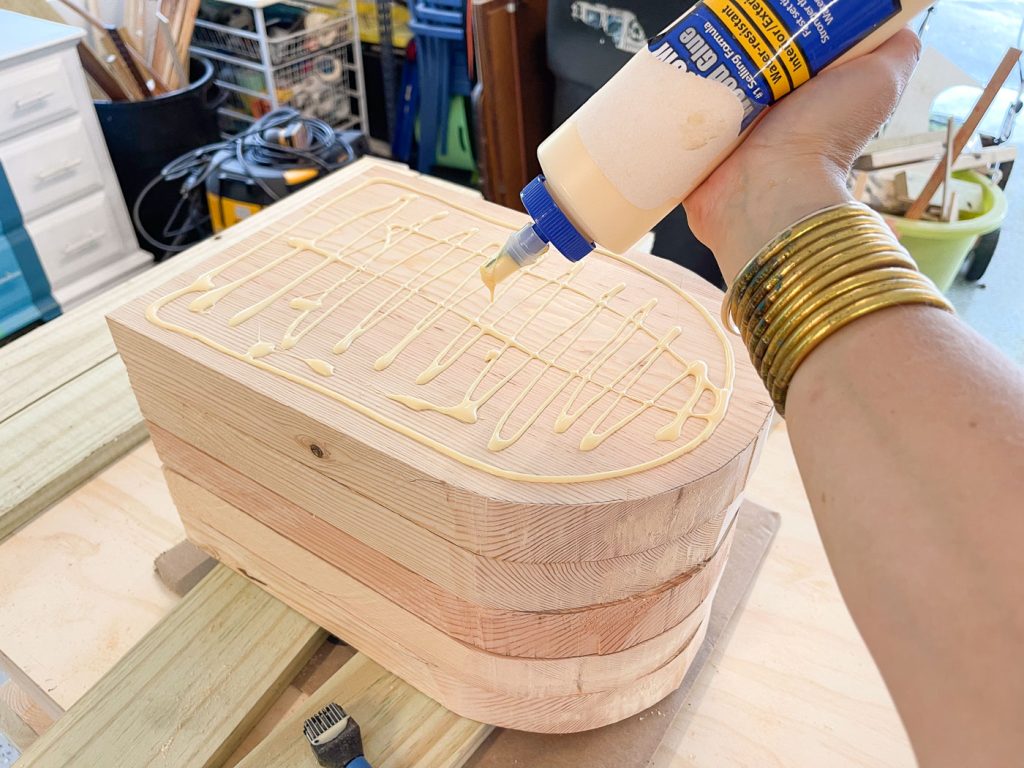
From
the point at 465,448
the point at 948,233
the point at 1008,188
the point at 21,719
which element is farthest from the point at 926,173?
the point at 21,719

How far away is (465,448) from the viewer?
2.22 ft

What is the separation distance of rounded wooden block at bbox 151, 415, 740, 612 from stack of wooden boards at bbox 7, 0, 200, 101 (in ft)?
5.93

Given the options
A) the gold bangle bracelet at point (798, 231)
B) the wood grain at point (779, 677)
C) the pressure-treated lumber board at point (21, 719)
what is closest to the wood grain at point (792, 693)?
the wood grain at point (779, 677)

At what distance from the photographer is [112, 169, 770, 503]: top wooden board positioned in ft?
2.21

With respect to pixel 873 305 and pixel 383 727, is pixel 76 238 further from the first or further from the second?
pixel 873 305

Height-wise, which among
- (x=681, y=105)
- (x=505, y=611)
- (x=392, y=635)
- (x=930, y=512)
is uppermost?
(x=681, y=105)

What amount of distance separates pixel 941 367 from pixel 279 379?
570mm

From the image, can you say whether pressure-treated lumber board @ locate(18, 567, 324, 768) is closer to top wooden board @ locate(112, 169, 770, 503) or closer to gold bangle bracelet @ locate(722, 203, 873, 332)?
top wooden board @ locate(112, 169, 770, 503)

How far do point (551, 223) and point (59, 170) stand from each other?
1.89m

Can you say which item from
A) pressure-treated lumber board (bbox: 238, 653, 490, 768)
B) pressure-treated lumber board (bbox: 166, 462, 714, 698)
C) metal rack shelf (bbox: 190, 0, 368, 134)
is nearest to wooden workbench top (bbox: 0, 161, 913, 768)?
pressure-treated lumber board (bbox: 166, 462, 714, 698)

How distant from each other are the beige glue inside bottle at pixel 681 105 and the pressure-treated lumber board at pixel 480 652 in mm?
411

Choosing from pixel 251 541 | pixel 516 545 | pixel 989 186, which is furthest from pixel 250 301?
pixel 989 186

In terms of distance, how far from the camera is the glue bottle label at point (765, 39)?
527 mm

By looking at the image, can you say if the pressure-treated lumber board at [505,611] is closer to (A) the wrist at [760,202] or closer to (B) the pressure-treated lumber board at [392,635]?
(B) the pressure-treated lumber board at [392,635]
